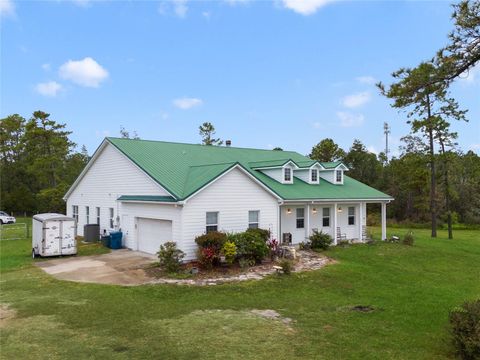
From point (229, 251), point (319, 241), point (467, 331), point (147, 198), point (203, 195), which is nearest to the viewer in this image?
point (467, 331)

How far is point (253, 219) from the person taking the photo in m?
19.9

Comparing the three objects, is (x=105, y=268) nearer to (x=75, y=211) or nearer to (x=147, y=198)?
(x=147, y=198)

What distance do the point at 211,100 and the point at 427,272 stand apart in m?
23.0

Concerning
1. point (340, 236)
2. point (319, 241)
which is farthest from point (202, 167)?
point (340, 236)

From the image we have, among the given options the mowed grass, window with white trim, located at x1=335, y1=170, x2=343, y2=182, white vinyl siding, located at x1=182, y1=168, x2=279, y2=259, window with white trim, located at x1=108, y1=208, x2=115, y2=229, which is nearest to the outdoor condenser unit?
the mowed grass

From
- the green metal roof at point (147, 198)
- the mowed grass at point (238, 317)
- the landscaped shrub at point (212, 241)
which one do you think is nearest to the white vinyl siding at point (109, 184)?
the green metal roof at point (147, 198)

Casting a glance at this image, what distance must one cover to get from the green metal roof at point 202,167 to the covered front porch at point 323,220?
0.85 meters

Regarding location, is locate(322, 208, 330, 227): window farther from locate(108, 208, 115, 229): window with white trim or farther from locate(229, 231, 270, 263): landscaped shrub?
locate(108, 208, 115, 229): window with white trim

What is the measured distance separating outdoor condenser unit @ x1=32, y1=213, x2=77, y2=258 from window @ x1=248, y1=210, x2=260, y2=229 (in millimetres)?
8671

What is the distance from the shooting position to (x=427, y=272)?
17969mm

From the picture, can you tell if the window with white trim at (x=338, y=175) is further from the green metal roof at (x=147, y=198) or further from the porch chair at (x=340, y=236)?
the green metal roof at (x=147, y=198)

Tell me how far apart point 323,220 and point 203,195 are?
10.2m

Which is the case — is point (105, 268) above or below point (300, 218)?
below

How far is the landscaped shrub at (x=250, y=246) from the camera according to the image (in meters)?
16.7
